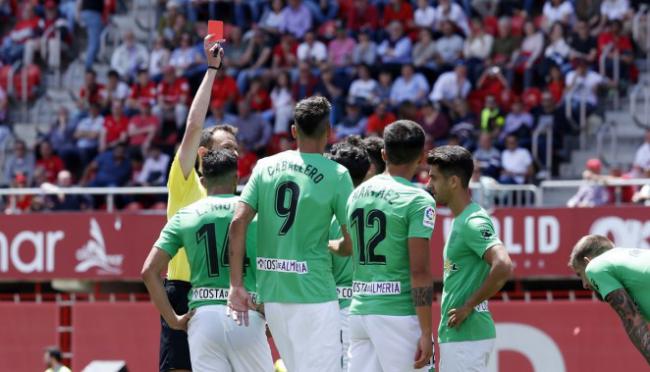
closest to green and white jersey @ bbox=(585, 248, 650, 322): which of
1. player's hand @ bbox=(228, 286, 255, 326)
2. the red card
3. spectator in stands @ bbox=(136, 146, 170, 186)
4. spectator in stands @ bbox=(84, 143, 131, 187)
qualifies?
player's hand @ bbox=(228, 286, 255, 326)

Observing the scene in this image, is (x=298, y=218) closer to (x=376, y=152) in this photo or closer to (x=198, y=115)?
(x=198, y=115)

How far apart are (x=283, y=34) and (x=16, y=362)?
Answer: 8303mm

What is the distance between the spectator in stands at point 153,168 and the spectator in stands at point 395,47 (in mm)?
3677

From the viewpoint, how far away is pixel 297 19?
2183 centimetres

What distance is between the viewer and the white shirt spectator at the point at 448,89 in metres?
19.2

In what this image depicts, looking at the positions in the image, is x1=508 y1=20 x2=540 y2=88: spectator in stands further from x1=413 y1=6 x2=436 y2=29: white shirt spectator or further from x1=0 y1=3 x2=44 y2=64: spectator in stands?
x1=0 y1=3 x2=44 y2=64: spectator in stands

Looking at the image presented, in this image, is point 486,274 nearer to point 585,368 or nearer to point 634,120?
point 585,368

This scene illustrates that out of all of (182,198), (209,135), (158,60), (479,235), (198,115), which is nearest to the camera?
(479,235)

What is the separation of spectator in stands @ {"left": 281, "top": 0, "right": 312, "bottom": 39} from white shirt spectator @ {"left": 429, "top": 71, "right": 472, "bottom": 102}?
3162mm

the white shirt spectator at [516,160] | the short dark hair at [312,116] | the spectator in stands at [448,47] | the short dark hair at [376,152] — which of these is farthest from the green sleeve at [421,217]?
the spectator in stands at [448,47]

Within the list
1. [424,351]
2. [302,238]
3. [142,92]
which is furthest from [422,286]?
[142,92]

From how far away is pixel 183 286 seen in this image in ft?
28.5

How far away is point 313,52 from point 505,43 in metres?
3.05

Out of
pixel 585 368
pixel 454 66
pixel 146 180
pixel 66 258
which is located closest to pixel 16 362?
pixel 66 258
